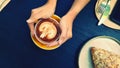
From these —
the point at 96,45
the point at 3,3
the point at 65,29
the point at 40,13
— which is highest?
the point at 3,3

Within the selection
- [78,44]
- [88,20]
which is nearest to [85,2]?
[88,20]

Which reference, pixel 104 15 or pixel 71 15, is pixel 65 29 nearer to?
pixel 71 15

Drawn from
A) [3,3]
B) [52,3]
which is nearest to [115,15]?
[52,3]

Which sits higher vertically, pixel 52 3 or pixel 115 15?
pixel 52 3

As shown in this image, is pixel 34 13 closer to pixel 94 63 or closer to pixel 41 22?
pixel 41 22

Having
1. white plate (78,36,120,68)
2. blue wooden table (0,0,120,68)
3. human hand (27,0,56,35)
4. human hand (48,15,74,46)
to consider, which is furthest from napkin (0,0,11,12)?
white plate (78,36,120,68)

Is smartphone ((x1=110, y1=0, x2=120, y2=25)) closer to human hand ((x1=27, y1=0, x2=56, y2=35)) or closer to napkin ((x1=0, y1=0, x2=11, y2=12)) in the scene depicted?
human hand ((x1=27, y1=0, x2=56, y2=35))
